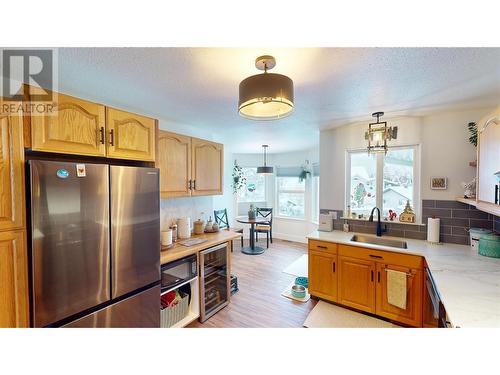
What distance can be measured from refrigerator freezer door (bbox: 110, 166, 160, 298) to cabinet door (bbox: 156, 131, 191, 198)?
439mm

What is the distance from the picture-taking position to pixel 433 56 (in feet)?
4.14

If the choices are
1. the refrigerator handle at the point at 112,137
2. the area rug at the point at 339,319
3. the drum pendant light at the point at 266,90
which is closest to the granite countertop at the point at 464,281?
the area rug at the point at 339,319

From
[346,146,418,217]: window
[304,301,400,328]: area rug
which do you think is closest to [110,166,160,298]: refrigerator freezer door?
[304,301,400,328]: area rug

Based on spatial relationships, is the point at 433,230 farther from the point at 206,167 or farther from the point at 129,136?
the point at 129,136

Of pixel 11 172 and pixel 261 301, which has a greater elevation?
pixel 11 172

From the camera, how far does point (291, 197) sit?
5.69 meters

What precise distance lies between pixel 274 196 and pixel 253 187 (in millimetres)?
654

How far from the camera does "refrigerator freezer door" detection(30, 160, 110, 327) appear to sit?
3.70ft

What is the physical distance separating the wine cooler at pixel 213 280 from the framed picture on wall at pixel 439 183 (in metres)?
2.64

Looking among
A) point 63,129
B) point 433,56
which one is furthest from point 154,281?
point 433,56

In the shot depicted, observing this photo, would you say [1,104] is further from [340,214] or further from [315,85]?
[340,214]

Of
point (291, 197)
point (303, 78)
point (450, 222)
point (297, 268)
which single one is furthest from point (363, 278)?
point (291, 197)

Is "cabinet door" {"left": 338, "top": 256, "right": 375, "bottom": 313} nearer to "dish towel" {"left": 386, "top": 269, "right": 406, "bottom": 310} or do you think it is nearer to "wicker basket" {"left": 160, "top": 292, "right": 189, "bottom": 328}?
"dish towel" {"left": 386, "top": 269, "right": 406, "bottom": 310}
